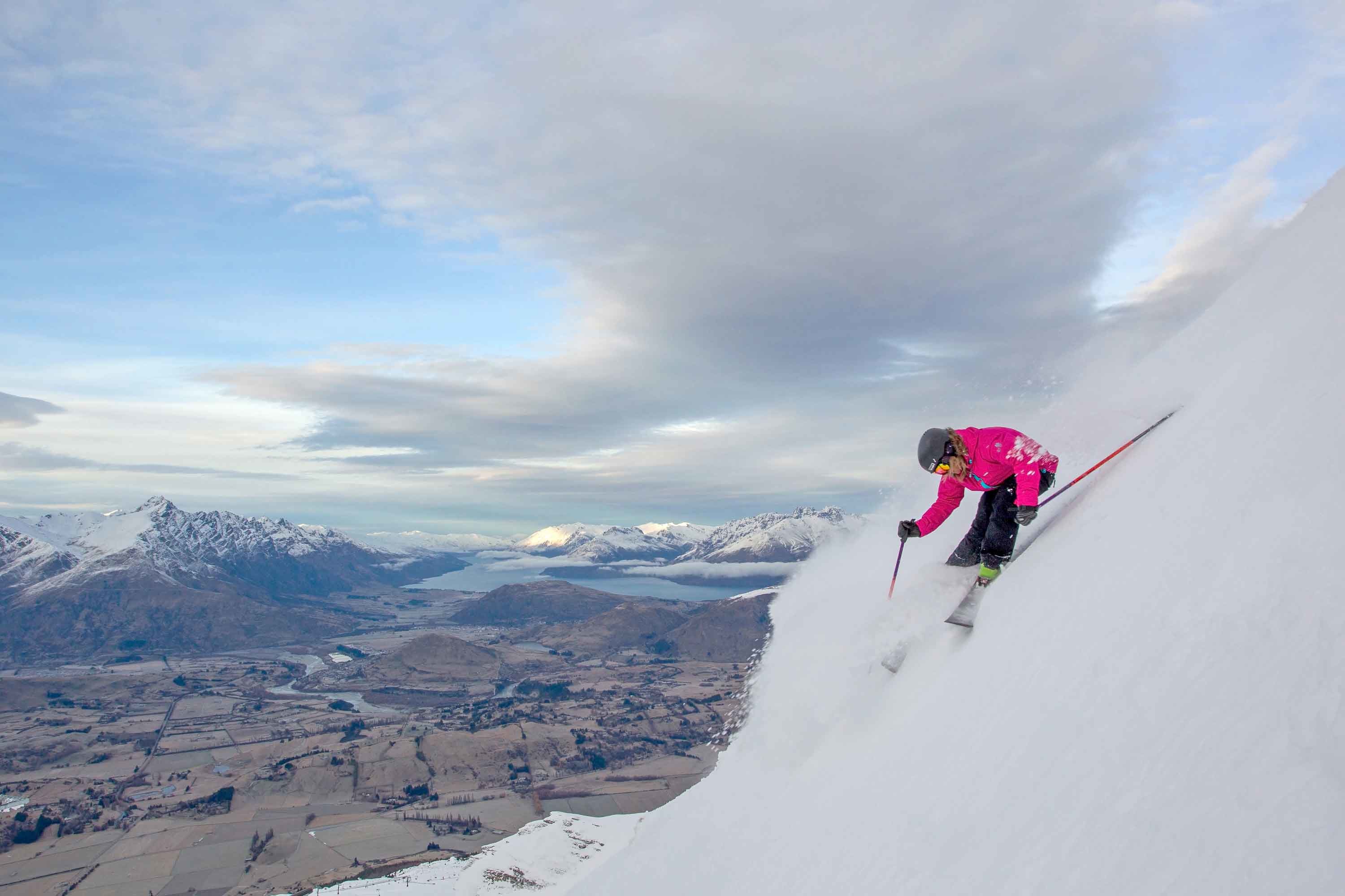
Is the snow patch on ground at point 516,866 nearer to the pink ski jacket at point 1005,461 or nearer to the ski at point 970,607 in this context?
the ski at point 970,607

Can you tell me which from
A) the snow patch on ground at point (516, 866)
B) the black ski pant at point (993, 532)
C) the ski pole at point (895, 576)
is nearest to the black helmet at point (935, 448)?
the black ski pant at point (993, 532)

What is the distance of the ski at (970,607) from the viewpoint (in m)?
9.43

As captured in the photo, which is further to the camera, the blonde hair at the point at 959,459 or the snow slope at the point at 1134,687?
the blonde hair at the point at 959,459

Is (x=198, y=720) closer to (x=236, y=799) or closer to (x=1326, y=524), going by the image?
(x=236, y=799)

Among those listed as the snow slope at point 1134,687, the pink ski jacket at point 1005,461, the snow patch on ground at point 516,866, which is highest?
the pink ski jacket at point 1005,461

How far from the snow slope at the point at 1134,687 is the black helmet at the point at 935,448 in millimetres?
1863

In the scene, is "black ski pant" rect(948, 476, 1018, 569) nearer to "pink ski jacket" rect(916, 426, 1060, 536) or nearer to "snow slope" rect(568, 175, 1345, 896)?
"pink ski jacket" rect(916, 426, 1060, 536)

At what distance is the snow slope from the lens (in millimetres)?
3842

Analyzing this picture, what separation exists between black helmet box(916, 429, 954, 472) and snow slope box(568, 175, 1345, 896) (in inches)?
73.4

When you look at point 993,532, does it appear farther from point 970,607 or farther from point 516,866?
point 516,866

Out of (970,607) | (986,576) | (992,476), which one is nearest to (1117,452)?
(992,476)

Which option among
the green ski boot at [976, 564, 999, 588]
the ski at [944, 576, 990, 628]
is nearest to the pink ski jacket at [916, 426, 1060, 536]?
the green ski boot at [976, 564, 999, 588]

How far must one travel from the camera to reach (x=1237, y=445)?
6.69 m

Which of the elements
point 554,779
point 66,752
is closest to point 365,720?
point 66,752
